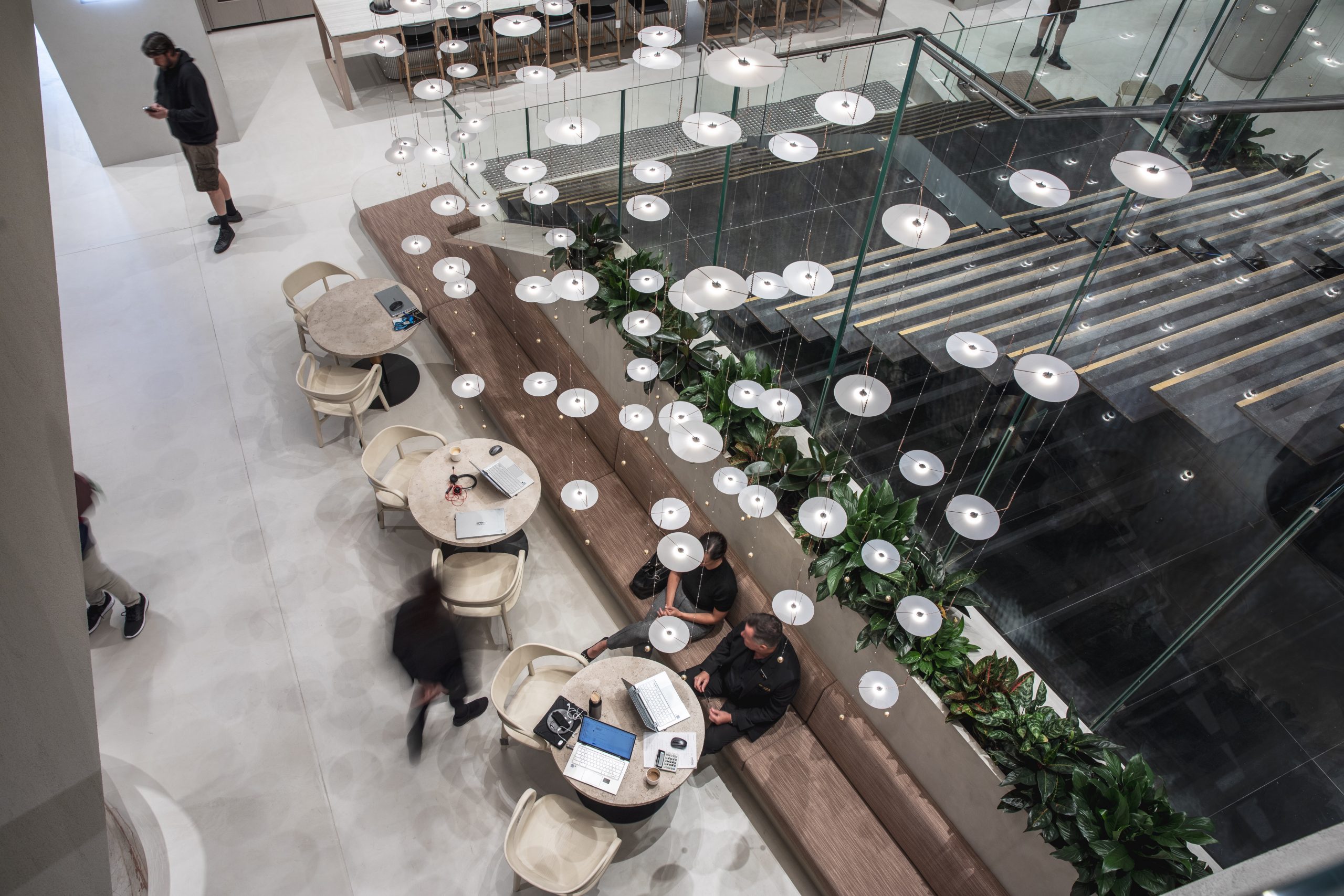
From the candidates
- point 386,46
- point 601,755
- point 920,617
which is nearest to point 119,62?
point 386,46

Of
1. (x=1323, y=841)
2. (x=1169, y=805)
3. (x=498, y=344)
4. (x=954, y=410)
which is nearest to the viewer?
(x=1323, y=841)

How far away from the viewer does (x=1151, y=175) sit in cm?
314

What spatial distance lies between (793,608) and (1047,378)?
1.61m

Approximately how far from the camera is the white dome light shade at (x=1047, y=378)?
356 centimetres

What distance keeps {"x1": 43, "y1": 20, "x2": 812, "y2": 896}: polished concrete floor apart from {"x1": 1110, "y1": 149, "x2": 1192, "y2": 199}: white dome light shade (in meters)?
3.95

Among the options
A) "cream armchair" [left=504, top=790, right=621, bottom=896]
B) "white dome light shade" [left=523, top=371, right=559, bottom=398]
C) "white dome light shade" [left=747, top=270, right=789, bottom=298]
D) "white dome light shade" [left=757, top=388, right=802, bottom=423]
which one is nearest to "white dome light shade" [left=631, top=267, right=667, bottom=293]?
"white dome light shade" [left=747, top=270, right=789, bottom=298]

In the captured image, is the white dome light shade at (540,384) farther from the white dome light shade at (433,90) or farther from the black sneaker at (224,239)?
the black sneaker at (224,239)

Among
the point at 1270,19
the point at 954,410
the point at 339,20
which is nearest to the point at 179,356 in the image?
the point at 339,20

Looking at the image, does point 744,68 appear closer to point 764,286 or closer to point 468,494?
point 764,286

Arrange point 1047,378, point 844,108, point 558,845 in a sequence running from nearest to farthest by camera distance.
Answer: point 844,108 < point 1047,378 < point 558,845

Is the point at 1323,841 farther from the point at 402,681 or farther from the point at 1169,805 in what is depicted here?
the point at 402,681

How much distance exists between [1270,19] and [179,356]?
30.8 ft

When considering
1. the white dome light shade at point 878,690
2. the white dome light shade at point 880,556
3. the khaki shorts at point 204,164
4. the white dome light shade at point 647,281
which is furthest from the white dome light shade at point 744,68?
the khaki shorts at point 204,164

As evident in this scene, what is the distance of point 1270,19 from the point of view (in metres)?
7.25
